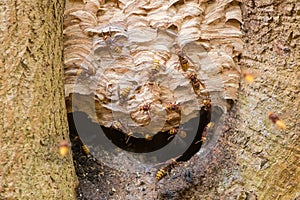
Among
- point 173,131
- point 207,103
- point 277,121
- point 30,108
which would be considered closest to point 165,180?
point 173,131

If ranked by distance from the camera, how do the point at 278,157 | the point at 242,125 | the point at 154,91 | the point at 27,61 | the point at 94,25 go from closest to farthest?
the point at 27,61 < the point at 278,157 < the point at 242,125 < the point at 154,91 < the point at 94,25

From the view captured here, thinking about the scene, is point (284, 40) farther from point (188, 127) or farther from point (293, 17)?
point (188, 127)

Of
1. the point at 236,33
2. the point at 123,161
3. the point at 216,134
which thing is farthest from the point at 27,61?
the point at 236,33

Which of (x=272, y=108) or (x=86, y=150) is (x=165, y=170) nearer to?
(x=86, y=150)

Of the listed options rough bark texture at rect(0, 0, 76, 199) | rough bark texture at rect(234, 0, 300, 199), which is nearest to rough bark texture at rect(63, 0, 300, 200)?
rough bark texture at rect(234, 0, 300, 199)

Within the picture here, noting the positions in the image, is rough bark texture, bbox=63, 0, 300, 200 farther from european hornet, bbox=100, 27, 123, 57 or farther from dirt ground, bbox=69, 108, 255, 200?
european hornet, bbox=100, 27, 123, 57
